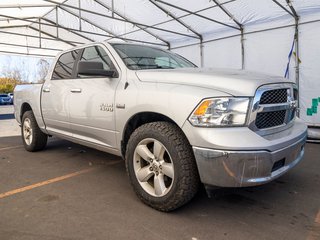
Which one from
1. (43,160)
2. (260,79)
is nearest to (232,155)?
(260,79)

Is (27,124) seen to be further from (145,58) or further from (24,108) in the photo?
(145,58)

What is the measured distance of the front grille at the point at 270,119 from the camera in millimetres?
2472

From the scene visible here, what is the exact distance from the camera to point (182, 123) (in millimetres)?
2480

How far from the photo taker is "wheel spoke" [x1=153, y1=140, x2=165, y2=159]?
267 centimetres

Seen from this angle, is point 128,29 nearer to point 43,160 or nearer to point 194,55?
point 194,55

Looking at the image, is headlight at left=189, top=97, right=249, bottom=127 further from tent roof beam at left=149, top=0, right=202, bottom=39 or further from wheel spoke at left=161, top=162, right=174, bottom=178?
tent roof beam at left=149, top=0, right=202, bottom=39

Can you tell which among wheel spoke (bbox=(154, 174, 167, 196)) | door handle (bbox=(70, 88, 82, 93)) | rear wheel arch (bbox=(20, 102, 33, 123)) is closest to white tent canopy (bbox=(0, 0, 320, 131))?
rear wheel arch (bbox=(20, 102, 33, 123))

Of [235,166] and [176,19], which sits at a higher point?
[176,19]

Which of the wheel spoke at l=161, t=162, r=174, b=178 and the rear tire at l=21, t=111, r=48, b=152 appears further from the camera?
the rear tire at l=21, t=111, r=48, b=152

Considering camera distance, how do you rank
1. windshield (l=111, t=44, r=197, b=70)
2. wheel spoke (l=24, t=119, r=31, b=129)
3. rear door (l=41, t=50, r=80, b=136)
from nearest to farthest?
1. windshield (l=111, t=44, r=197, b=70)
2. rear door (l=41, t=50, r=80, b=136)
3. wheel spoke (l=24, t=119, r=31, b=129)

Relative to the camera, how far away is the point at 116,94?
126 inches

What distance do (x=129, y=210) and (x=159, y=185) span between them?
41 cm

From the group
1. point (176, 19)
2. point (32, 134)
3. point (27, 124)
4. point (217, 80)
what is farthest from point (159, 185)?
point (176, 19)

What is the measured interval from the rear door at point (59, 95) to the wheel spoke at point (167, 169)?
6.43 ft
